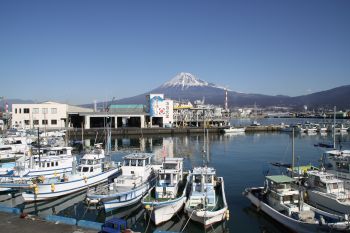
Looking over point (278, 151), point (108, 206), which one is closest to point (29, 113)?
point (278, 151)

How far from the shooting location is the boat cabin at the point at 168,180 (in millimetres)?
16797

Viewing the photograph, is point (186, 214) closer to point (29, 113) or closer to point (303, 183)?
point (303, 183)

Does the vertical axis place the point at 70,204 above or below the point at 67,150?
below

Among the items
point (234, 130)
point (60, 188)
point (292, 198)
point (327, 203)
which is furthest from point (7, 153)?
point (234, 130)

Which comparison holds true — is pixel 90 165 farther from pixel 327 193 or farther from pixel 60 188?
pixel 327 193

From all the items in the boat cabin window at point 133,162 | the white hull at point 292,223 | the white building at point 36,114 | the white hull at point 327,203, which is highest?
the white building at point 36,114

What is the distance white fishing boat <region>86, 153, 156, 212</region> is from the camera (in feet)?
55.8

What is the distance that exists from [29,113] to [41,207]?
4920 cm

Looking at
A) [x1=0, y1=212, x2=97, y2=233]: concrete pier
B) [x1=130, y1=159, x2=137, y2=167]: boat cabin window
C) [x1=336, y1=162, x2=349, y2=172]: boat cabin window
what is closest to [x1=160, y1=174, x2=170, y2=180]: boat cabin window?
[x1=130, y1=159, x2=137, y2=167]: boat cabin window

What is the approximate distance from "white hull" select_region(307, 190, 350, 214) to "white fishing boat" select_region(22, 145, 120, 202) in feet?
43.6

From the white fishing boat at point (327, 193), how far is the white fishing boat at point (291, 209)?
92cm

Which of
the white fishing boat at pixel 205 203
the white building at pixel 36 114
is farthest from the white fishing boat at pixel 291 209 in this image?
the white building at pixel 36 114

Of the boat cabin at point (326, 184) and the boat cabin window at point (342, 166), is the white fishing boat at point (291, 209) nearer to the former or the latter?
the boat cabin at point (326, 184)

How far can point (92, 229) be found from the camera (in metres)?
12.1
